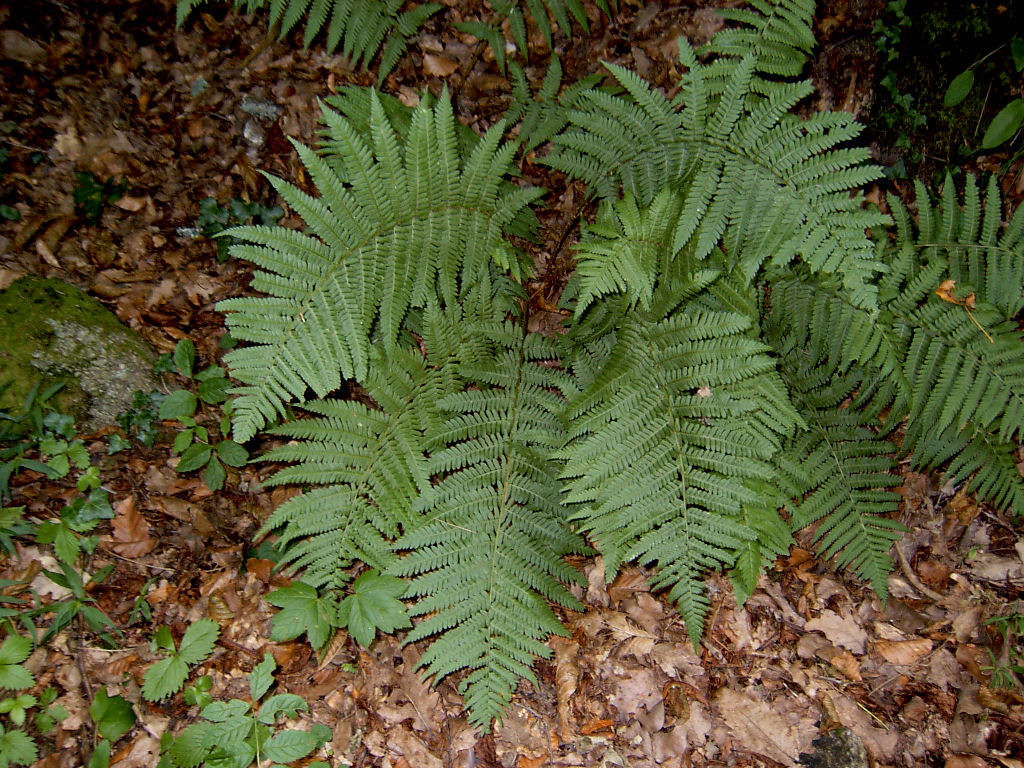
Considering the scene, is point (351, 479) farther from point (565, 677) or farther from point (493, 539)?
point (565, 677)

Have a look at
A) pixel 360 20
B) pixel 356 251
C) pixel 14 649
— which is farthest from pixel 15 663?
pixel 360 20

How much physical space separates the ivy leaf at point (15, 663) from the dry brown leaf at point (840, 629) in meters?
3.51

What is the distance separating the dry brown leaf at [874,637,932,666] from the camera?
10.1 feet

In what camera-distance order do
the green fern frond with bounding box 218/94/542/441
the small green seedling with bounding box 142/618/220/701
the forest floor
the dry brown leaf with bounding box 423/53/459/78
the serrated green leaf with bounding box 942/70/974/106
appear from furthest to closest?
the dry brown leaf with bounding box 423/53/459/78 < the serrated green leaf with bounding box 942/70/974/106 < the forest floor < the small green seedling with bounding box 142/618/220/701 < the green fern frond with bounding box 218/94/542/441

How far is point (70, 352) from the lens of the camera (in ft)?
10.4

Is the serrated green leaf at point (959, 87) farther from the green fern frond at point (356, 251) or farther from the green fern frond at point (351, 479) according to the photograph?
the green fern frond at point (351, 479)

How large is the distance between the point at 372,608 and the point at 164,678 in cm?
93

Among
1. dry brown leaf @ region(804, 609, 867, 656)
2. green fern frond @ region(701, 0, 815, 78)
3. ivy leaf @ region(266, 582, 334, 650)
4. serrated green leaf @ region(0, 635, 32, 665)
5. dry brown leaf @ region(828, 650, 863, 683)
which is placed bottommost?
serrated green leaf @ region(0, 635, 32, 665)

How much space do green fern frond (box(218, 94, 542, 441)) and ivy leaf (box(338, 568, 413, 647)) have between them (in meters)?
0.88

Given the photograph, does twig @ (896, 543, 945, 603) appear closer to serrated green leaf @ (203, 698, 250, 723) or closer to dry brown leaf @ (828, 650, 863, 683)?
dry brown leaf @ (828, 650, 863, 683)

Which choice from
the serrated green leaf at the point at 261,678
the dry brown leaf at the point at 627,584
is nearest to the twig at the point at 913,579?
the dry brown leaf at the point at 627,584

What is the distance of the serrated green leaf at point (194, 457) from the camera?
10.3 ft

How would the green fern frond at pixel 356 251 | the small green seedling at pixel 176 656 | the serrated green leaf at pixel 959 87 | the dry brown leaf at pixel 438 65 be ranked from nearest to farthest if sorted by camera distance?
the green fern frond at pixel 356 251 → the small green seedling at pixel 176 656 → the serrated green leaf at pixel 959 87 → the dry brown leaf at pixel 438 65

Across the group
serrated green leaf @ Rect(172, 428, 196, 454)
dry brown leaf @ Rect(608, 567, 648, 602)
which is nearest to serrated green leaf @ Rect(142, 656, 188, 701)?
serrated green leaf @ Rect(172, 428, 196, 454)
